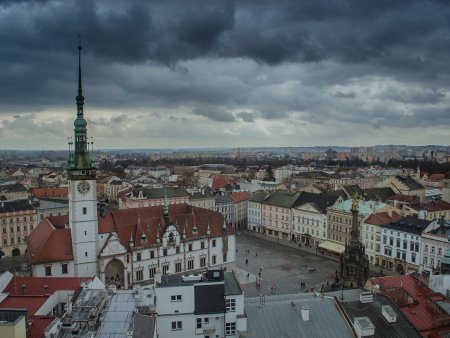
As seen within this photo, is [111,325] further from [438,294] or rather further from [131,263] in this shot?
[131,263]

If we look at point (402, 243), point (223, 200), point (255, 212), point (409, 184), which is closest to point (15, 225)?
point (223, 200)

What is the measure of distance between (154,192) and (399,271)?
7077 centimetres

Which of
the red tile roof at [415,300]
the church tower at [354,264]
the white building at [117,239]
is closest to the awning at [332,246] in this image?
the white building at [117,239]

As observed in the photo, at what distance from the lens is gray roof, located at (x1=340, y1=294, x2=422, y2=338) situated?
3198 cm

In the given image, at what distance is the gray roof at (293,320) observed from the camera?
31.8 metres

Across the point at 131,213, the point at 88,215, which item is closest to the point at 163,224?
the point at 131,213

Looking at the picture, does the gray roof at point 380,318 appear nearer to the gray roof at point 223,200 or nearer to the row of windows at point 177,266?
the row of windows at point 177,266

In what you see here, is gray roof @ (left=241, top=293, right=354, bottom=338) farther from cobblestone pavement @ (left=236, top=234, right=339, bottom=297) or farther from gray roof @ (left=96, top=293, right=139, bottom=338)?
cobblestone pavement @ (left=236, top=234, right=339, bottom=297)

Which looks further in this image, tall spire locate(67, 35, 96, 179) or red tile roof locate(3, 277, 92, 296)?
tall spire locate(67, 35, 96, 179)

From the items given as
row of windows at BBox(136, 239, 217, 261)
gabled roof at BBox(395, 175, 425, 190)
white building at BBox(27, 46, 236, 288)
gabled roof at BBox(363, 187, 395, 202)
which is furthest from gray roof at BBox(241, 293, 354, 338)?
gabled roof at BBox(395, 175, 425, 190)

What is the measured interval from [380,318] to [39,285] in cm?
3039

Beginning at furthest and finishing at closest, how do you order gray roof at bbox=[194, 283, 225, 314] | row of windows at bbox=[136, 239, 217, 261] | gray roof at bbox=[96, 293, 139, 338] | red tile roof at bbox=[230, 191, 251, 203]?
red tile roof at bbox=[230, 191, 251, 203] → row of windows at bbox=[136, 239, 217, 261] → gray roof at bbox=[194, 283, 225, 314] → gray roof at bbox=[96, 293, 139, 338]

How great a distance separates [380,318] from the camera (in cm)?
3303

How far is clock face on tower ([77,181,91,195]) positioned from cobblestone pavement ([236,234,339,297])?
2538cm
